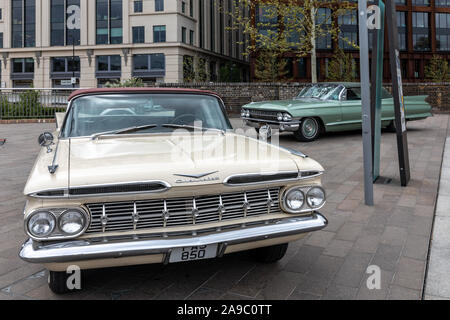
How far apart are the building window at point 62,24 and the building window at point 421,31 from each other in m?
44.3

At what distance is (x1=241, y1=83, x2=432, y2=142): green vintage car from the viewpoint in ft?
32.8

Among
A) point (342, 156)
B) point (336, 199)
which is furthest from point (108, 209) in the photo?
point (342, 156)

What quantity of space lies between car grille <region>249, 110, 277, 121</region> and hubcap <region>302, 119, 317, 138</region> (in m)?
0.82

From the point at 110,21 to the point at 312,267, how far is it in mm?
46888

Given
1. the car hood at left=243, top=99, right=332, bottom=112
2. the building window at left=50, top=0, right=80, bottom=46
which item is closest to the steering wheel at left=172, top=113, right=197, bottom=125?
the car hood at left=243, top=99, right=332, bottom=112

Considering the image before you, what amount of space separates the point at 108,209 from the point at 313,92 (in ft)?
32.5

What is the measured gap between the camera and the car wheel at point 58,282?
2.70 metres

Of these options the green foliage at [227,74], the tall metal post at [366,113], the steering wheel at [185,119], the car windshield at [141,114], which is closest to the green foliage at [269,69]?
the green foliage at [227,74]

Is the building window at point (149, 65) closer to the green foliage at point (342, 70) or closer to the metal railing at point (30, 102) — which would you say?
the green foliage at point (342, 70)

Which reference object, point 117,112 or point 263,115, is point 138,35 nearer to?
point 263,115

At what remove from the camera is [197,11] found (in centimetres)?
4831

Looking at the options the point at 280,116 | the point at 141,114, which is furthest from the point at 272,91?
the point at 141,114

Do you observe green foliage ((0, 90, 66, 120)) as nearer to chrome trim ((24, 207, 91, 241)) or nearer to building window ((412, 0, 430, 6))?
chrome trim ((24, 207, 91, 241))

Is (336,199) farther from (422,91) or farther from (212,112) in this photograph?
(422,91)
